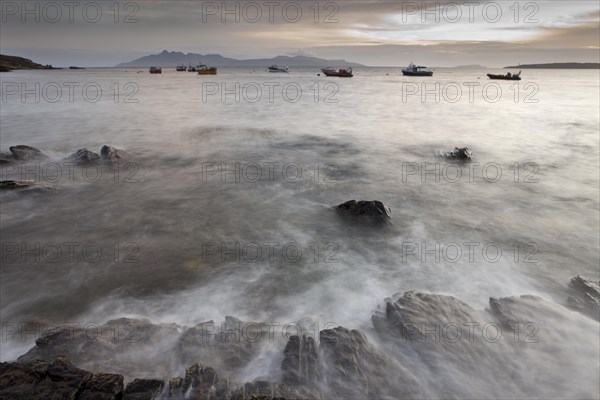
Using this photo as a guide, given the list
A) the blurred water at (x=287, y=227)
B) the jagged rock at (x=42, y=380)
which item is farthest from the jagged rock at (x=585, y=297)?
the jagged rock at (x=42, y=380)

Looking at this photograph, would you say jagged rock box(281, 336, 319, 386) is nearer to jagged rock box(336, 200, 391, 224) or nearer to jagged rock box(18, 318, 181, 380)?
jagged rock box(18, 318, 181, 380)

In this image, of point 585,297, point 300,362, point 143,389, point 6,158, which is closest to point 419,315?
point 300,362

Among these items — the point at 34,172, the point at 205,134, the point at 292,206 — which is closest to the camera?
the point at 292,206

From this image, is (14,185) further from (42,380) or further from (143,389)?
(143,389)

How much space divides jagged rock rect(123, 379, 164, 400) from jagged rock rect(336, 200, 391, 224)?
7.46m

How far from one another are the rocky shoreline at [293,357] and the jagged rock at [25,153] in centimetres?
1444

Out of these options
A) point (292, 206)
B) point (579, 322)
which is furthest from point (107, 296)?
point (579, 322)

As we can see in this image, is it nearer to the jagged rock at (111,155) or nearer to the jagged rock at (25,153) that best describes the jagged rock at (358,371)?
the jagged rock at (111,155)

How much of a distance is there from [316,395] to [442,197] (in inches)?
404

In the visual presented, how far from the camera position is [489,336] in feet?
21.3

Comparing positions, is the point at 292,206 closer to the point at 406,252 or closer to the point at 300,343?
the point at 406,252

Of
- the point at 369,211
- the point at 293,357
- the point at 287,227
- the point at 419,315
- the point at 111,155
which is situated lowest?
the point at 293,357

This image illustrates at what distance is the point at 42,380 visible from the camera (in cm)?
457

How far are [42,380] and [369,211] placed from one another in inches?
340
